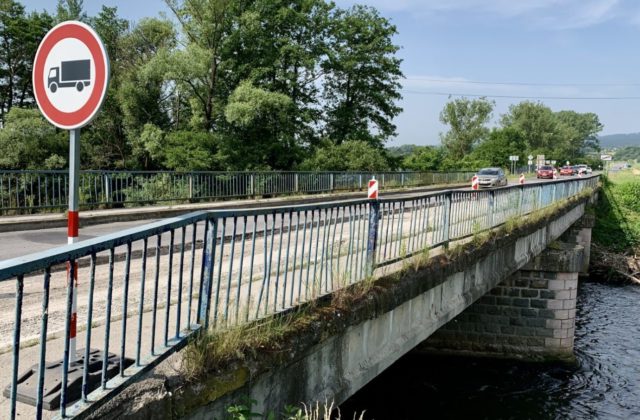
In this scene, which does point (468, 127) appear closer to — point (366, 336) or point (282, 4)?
point (282, 4)

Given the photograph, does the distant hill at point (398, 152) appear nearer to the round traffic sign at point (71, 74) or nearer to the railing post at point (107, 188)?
the railing post at point (107, 188)

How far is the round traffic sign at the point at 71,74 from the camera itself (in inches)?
126

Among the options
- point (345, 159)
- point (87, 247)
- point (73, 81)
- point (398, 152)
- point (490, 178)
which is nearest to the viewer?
point (87, 247)

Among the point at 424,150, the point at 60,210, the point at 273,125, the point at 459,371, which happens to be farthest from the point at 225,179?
the point at 424,150

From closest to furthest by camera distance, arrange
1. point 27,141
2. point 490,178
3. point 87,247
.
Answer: point 87,247 → point 27,141 → point 490,178

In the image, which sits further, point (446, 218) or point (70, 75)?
point (446, 218)

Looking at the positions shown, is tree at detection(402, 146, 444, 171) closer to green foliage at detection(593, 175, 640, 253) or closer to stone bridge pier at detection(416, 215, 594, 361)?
green foliage at detection(593, 175, 640, 253)

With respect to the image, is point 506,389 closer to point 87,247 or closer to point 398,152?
point 87,247

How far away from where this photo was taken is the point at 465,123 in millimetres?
91500

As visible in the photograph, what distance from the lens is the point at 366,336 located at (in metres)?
5.46

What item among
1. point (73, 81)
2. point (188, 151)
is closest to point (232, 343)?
point (73, 81)

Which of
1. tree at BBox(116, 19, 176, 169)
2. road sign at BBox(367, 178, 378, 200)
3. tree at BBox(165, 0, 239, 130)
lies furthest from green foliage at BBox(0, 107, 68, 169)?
road sign at BBox(367, 178, 378, 200)

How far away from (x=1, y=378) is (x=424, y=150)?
5969cm

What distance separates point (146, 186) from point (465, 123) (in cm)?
8173
